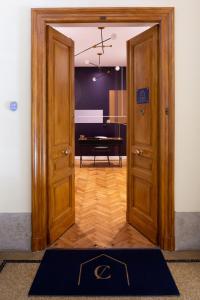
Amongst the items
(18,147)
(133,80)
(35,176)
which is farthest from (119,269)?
(133,80)

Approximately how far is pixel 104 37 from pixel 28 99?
4017mm

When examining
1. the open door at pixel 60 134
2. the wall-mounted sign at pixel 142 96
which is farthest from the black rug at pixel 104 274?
the wall-mounted sign at pixel 142 96

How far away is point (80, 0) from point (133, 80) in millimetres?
1141

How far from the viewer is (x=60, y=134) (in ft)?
12.2

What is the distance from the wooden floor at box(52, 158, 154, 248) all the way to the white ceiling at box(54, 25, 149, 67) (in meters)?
2.83

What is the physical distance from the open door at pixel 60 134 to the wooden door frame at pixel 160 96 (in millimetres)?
124

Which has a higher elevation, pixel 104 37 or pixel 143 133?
pixel 104 37

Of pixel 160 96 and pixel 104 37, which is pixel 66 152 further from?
pixel 104 37

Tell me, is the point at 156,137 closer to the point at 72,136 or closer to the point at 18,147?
the point at 72,136

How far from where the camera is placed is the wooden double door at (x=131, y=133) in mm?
3477

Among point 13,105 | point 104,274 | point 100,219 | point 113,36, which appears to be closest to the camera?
point 104,274

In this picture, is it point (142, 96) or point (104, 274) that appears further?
point (142, 96)

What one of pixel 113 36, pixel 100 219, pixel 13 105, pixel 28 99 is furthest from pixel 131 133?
pixel 113 36

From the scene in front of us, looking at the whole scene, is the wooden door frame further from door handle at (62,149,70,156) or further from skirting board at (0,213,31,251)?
door handle at (62,149,70,156)
